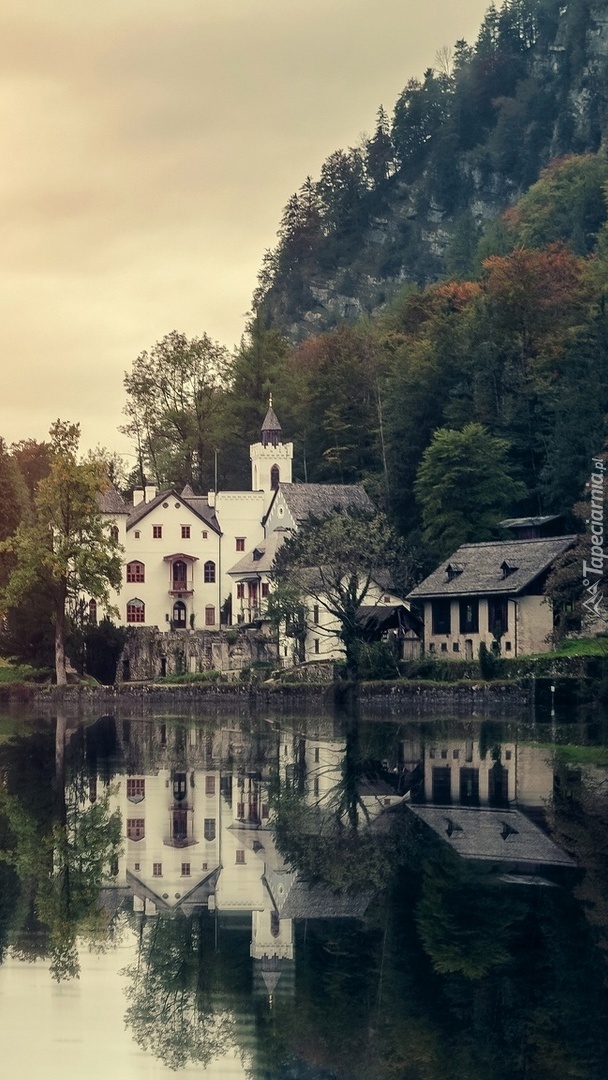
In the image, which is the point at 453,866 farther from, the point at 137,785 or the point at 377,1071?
the point at 137,785

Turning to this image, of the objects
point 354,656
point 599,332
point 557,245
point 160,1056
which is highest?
point 557,245

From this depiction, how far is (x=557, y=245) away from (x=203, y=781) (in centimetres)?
8252

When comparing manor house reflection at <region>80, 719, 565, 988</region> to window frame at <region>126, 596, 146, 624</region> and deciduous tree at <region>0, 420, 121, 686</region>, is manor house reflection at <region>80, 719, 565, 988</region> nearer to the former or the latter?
deciduous tree at <region>0, 420, 121, 686</region>

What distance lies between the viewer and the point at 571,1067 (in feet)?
48.5

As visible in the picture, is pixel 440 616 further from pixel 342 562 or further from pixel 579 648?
pixel 579 648

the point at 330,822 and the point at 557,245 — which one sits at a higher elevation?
the point at 557,245

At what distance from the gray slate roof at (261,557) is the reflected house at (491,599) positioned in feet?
58.8

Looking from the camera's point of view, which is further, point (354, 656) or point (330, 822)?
point (354, 656)

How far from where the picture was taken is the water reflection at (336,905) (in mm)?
16016

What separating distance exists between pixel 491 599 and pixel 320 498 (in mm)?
25265

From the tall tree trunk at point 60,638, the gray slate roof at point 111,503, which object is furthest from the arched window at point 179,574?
the tall tree trunk at point 60,638

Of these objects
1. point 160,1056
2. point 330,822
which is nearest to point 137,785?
point 330,822

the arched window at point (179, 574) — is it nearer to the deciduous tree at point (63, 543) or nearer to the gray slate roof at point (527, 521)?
the deciduous tree at point (63, 543)

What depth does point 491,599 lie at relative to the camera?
76.5 meters
